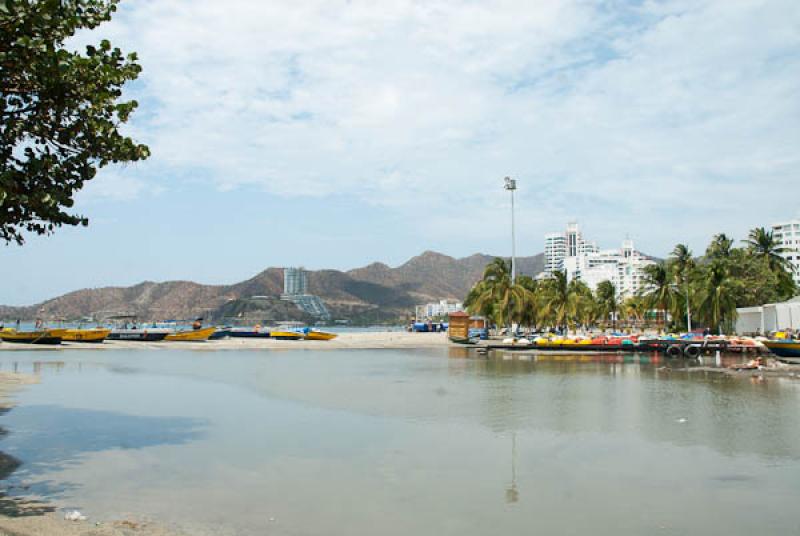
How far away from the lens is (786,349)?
4478 cm

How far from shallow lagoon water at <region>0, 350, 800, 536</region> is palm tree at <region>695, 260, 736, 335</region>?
33.6m

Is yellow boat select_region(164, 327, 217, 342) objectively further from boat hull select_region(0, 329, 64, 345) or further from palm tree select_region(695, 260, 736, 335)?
palm tree select_region(695, 260, 736, 335)

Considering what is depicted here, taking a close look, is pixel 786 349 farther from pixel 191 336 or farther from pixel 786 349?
pixel 191 336

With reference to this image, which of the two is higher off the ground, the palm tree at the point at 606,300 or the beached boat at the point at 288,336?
the palm tree at the point at 606,300

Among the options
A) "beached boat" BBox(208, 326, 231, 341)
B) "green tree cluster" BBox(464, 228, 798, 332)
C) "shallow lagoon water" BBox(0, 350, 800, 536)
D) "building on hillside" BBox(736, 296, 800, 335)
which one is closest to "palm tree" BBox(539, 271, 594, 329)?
"green tree cluster" BBox(464, 228, 798, 332)

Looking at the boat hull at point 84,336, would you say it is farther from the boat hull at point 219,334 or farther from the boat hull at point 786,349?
the boat hull at point 786,349

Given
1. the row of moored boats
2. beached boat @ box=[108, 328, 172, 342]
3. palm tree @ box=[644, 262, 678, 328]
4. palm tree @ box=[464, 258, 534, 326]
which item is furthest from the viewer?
beached boat @ box=[108, 328, 172, 342]

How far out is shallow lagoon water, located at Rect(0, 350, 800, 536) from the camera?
1038 cm

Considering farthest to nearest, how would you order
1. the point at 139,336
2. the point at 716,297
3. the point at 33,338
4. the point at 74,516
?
the point at 139,336 → the point at 33,338 → the point at 716,297 → the point at 74,516

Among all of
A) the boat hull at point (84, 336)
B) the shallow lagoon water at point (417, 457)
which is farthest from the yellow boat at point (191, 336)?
the shallow lagoon water at point (417, 457)

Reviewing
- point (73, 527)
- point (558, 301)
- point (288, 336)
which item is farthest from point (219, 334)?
point (73, 527)

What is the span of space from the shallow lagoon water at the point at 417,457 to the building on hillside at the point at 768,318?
3022 cm

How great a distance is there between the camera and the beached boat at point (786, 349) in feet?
145

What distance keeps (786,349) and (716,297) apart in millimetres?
15545
